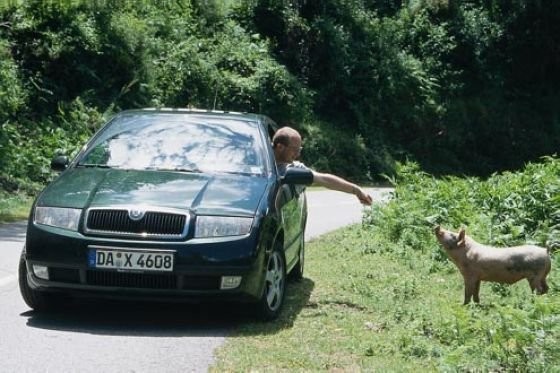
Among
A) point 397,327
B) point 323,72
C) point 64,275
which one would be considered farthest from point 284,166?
point 323,72

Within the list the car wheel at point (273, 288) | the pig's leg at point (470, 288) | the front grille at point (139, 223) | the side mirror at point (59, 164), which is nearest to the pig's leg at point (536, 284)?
the pig's leg at point (470, 288)

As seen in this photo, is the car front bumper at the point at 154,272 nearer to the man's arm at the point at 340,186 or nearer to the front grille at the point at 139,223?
the front grille at the point at 139,223

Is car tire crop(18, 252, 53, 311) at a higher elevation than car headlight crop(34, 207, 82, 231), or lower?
lower

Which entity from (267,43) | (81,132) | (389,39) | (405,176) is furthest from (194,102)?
(405,176)

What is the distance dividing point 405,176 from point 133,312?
8214 millimetres

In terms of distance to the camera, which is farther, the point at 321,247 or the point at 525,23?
the point at 525,23

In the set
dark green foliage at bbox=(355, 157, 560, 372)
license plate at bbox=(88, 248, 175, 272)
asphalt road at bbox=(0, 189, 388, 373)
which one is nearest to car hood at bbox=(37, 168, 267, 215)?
license plate at bbox=(88, 248, 175, 272)

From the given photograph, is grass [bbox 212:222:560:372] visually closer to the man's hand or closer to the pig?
the pig

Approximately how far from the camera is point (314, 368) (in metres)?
6.39

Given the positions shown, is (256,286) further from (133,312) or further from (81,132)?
(81,132)

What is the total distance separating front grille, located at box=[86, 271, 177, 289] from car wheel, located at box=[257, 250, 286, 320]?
756 mm

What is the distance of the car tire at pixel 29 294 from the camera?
7.89 m

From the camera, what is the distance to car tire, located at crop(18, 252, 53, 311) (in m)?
7.89

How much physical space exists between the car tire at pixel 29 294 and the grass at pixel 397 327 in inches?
60.4
